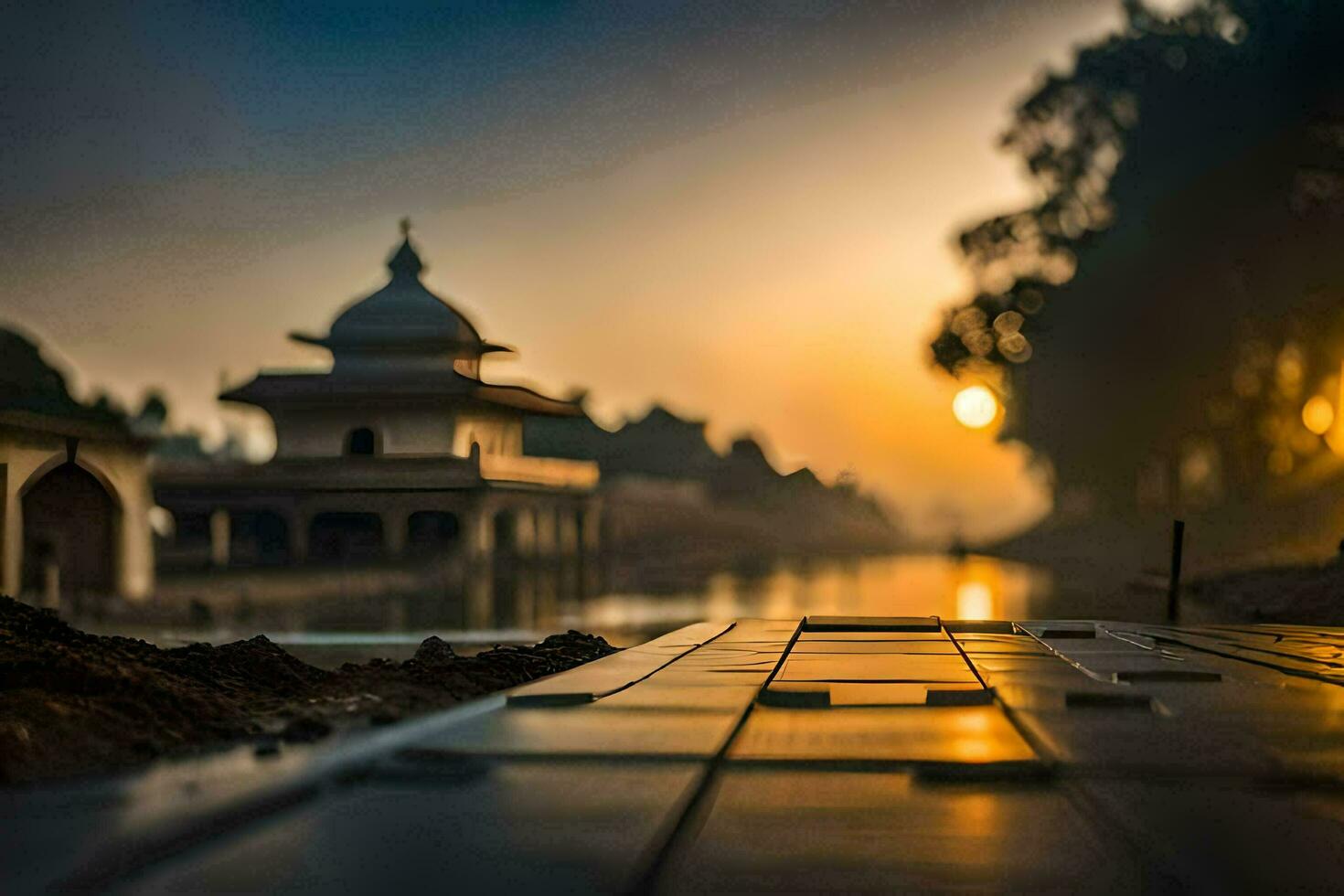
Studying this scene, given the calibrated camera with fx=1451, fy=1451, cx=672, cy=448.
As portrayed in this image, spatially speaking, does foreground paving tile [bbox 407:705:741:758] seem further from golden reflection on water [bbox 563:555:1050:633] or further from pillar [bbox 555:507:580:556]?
pillar [bbox 555:507:580:556]

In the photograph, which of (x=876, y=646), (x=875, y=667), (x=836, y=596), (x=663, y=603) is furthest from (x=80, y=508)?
(x=836, y=596)

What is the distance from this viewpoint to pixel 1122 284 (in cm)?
2988

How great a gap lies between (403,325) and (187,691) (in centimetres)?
2989

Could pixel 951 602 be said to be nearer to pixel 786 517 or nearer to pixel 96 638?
pixel 96 638

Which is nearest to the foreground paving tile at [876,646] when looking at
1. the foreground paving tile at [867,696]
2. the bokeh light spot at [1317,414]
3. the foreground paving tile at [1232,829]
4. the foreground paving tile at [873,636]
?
the foreground paving tile at [873,636]

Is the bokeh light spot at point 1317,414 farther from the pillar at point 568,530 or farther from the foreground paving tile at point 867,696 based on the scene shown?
the foreground paving tile at point 867,696

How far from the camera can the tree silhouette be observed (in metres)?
27.8

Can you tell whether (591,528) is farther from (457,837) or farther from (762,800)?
(457,837)

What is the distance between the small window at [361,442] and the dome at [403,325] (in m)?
2.66

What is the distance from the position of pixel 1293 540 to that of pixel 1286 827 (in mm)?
31793

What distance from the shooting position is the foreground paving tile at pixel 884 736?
4512 millimetres

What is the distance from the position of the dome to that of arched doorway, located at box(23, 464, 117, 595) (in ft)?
48.8

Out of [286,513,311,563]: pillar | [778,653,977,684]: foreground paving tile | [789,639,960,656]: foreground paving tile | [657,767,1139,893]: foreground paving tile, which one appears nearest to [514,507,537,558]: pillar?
[286,513,311,563]: pillar

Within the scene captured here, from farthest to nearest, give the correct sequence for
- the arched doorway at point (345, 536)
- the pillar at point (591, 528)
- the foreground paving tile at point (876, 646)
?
1. the pillar at point (591, 528)
2. the arched doorway at point (345, 536)
3. the foreground paving tile at point (876, 646)
